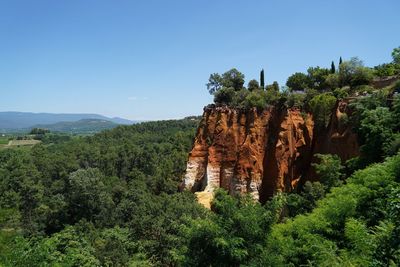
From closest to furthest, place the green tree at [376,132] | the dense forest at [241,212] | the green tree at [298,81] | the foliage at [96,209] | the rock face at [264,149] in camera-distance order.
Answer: the dense forest at [241,212] → the green tree at [376,132] → the foliage at [96,209] → the rock face at [264,149] → the green tree at [298,81]

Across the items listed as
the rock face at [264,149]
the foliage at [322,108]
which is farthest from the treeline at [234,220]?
the foliage at [322,108]

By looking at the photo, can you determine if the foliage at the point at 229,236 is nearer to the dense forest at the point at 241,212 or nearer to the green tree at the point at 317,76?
the dense forest at the point at 241,212

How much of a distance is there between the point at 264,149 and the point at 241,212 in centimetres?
Result: 1862

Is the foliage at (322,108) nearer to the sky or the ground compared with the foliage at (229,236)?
nearer to the sky

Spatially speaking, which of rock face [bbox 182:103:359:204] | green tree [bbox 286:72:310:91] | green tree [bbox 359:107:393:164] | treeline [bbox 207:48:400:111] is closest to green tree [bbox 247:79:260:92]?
treeline [bbox 207:48:400:111]

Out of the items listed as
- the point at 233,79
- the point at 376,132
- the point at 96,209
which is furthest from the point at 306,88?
the point at 96,209

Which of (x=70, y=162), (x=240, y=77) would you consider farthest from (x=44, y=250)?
(x=70, y=162)

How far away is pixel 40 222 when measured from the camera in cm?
4906

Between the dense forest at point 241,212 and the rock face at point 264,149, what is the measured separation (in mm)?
1318

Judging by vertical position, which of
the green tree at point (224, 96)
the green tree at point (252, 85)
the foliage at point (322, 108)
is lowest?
the foliage at point (322, 108)

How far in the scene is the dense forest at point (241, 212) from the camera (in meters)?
13.8

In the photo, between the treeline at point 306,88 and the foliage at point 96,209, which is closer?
the foliage at point 96,209

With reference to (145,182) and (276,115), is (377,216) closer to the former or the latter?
(276,115)

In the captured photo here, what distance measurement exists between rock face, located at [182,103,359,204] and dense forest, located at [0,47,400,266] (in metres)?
1.32
